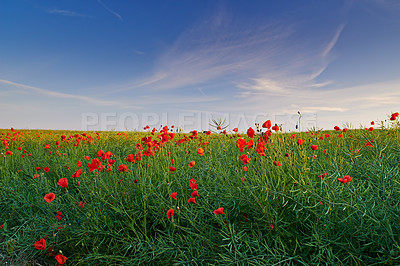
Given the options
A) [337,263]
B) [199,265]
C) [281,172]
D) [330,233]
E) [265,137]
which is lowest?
[199,265]

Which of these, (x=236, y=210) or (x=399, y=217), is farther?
(x=236, y=210)

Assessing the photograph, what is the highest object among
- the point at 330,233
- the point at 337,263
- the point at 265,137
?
the point at 265,137

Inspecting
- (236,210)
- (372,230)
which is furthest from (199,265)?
(372,230)

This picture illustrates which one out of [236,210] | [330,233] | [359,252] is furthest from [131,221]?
[359,252]

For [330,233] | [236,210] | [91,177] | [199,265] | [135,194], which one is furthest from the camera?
[91,177]

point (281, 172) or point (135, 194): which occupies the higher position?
point (281, 172)

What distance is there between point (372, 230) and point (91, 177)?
10.8 feet

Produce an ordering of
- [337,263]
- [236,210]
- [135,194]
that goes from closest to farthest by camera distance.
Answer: [337,263] < [236,210] < [135,194]

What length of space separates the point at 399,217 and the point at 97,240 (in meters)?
2.61

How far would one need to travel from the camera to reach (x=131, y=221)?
2.60 m

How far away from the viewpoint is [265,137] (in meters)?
3.00

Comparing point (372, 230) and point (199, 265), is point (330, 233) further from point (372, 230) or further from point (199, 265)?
point (199, 265)

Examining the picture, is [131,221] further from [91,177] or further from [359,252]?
[359,252]

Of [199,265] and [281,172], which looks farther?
[281,172]
